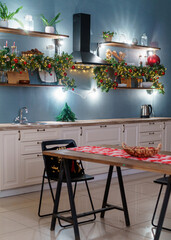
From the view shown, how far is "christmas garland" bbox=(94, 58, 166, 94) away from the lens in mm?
6418

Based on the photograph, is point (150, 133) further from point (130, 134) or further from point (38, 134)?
point (38, 134)

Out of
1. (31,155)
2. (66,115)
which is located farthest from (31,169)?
(66,115)

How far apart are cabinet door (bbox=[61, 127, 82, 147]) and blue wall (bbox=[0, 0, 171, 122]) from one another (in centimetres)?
57

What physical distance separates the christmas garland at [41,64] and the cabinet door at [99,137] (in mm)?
772

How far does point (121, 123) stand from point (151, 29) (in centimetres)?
226

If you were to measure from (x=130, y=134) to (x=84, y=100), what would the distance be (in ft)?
3.01

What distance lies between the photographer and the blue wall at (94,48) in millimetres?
5590

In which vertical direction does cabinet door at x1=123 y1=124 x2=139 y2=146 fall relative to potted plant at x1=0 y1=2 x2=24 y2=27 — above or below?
below

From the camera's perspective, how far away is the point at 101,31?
21.7 feet

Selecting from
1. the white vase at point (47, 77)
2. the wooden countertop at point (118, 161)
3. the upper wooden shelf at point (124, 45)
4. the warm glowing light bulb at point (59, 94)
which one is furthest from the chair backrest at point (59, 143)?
the upper wooden shelf at point (124, 45)

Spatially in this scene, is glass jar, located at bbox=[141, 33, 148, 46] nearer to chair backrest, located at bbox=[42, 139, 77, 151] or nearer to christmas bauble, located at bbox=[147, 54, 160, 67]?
christmas bauble, located at bbox=[147, 54, 160, 67]

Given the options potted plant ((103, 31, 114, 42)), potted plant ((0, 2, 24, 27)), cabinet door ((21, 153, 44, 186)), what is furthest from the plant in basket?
cabinet door ((21, 153, 44, 186))

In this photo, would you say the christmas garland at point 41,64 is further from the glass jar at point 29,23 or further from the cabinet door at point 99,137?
the cabinet door at point 99,137

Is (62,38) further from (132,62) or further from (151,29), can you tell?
(151,29)
